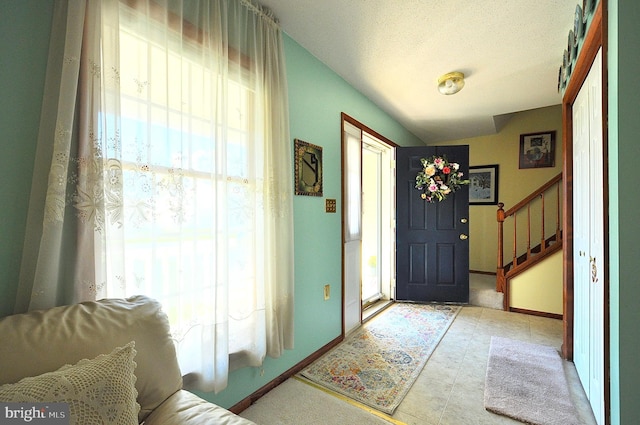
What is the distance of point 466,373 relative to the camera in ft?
6.98

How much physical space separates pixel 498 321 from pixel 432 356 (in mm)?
1306

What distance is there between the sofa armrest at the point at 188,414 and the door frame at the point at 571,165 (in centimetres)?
165

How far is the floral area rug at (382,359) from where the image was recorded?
1.91m

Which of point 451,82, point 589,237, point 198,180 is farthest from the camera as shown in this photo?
point 451,82

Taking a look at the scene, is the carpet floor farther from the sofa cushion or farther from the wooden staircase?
the sofa cushion

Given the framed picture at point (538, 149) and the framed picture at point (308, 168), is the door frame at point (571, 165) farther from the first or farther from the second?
the framed picture at point (538, 149)

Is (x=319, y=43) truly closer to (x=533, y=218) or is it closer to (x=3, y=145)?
(x=3, y=145)

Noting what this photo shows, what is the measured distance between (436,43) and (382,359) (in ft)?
8.23

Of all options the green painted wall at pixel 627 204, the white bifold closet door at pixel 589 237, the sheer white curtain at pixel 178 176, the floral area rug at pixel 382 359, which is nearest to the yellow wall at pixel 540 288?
the floral area rug at pixel 382 359

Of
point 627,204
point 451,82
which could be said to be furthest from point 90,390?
point 451,82

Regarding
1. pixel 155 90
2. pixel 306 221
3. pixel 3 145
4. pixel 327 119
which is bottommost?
pixel 306 221

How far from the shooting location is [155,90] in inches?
50.2

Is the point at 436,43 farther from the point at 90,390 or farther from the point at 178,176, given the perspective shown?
the point at 90,390

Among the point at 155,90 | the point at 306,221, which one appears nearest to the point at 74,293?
the point at 155,90
